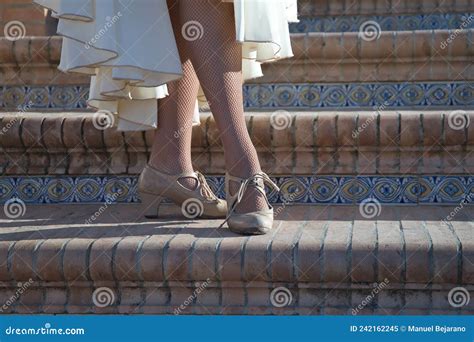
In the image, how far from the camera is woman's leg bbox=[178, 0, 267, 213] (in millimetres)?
2037

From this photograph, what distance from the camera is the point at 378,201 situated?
237 cm

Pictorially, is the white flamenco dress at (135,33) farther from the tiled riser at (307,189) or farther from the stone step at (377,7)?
the stone step at (377,7)

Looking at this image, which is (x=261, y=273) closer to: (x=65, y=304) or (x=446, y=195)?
(x=65, y=304)

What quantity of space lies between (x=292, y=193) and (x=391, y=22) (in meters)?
1.63

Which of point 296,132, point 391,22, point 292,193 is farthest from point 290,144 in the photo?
point 391,22

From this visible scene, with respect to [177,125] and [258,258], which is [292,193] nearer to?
[177,125]

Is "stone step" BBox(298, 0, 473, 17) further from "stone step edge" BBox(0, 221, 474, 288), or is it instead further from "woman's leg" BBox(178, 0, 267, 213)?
"stone step edge" BBox(0, 221, 474, 288)

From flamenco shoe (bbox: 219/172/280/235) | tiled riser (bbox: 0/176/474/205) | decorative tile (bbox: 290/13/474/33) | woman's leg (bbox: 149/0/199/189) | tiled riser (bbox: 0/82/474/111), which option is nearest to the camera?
flamenco shoe (bbox: 219/172/280/235)

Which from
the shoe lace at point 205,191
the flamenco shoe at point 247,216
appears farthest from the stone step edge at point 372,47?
the flamenco shoe at point 247,216

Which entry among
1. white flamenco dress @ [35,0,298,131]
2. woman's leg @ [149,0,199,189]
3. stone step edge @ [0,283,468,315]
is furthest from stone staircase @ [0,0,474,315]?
white flamenco dress @ [35,0,298,131]

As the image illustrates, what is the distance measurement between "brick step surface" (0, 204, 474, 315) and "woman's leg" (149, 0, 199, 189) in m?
0.24

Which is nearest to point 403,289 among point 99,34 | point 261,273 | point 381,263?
point 381,263

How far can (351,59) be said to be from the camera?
115 inches

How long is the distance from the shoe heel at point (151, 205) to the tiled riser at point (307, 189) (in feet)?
0.89
